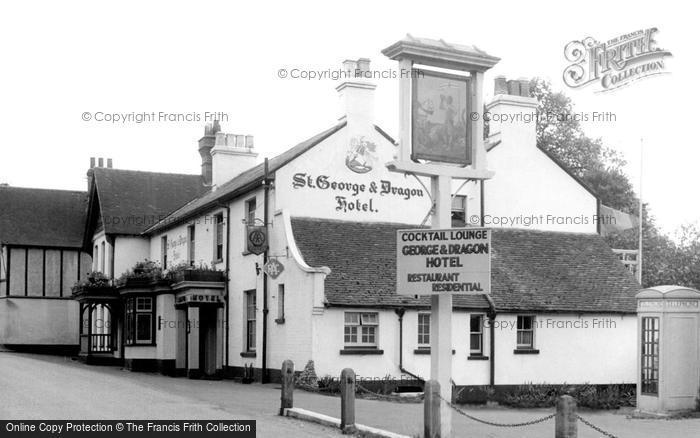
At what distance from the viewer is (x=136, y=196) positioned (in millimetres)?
43875

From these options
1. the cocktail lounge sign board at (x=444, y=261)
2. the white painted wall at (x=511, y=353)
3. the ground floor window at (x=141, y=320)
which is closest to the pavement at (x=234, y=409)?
the white painted wall at (x=511, y=353)

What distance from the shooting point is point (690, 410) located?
19.9 m

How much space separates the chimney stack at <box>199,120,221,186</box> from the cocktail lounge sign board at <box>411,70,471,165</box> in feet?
99.7

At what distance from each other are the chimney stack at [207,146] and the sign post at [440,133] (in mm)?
30387

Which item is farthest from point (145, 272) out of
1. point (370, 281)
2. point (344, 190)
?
point (370, 281)

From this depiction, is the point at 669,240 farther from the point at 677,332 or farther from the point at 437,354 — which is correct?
the point at 437,354

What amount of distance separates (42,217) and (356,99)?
2677 cm

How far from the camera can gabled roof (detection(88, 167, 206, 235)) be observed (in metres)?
42.2

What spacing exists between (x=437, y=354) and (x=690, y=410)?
7657mm

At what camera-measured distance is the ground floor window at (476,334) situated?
92.4 feet

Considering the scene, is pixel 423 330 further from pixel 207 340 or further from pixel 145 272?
pixel 145 272

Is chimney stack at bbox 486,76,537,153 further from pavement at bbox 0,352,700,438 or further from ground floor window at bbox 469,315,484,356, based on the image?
pavement at bbox 0,352,700,438

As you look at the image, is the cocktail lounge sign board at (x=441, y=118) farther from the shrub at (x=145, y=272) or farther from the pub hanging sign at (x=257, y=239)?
the shrub at (x=145, y=272)

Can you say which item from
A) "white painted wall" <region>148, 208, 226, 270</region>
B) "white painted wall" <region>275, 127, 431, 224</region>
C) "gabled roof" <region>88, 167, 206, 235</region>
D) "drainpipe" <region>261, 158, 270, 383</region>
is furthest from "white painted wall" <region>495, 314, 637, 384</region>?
"gabled roof" <region>88, 167, 206, 235</region>
